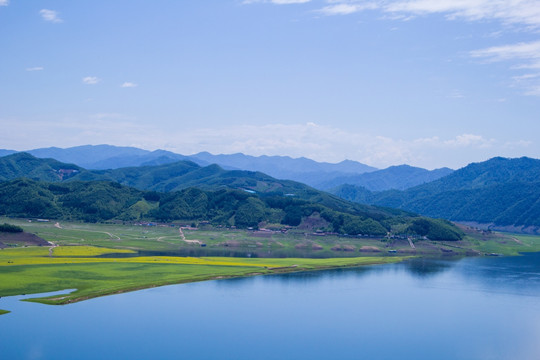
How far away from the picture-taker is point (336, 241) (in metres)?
156

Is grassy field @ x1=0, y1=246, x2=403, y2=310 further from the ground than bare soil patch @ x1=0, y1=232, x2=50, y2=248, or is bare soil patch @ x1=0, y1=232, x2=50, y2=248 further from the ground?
bare soil patch @ x1=0, y1=232, x2=50, y2=248

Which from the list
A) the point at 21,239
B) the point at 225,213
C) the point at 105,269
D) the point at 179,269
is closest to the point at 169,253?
the point at 179,269

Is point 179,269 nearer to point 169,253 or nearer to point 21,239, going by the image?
point 169,253

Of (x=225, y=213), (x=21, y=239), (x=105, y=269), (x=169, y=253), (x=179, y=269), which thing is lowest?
(x=179, y=269)

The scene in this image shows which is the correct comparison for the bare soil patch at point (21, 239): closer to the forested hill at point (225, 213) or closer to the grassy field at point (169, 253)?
the grassy field at point (169, 253)

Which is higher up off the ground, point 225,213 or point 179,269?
point 225,213

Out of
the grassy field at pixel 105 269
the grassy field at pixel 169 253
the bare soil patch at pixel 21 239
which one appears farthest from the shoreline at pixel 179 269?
the bare soil patch at pixel 21 239

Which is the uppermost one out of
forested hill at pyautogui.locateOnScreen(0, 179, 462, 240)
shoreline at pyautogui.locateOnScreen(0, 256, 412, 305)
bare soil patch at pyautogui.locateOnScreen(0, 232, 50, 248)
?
forested hill at pyautogui.locateOnScreen(0, 179, 462, 240)

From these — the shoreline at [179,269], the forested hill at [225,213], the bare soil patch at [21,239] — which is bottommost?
the shoreline at [179,269]

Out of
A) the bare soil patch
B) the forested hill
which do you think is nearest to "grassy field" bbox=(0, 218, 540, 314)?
the bare soil patch

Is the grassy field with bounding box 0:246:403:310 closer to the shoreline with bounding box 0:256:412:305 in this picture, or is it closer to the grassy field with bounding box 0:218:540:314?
the shoreline with bounding box 0:256:412:305

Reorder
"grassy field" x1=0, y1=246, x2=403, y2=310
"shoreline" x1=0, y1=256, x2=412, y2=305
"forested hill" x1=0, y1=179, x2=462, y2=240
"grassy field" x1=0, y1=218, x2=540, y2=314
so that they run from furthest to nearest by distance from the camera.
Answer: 1. "forested hill" x1=0, y1=179, x2=462, y2=240
2. "grassy field" x1=0, y1=218, x2=540, y2=314
3. "grassy field" x1=0, y1=246, x2=403, y2=310
4. "shoreline" x1=0, y1=256, x2=412, y2=305

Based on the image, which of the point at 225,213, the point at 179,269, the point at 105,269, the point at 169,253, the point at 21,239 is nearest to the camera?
the point at 105,269

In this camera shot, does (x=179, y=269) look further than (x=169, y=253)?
No
